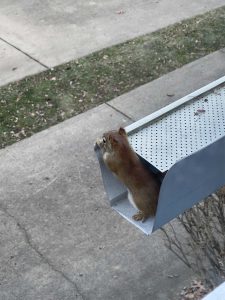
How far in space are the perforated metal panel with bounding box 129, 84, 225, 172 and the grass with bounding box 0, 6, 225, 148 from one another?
9.26 feet

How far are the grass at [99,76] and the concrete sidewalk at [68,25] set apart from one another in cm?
20

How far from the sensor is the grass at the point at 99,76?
5625 mm

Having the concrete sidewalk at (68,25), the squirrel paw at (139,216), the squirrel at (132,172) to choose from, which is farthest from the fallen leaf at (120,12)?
the squirrel paw at (139,216)

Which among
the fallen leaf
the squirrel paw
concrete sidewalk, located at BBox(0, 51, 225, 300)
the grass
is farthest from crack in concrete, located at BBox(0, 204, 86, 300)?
the fallen leaf

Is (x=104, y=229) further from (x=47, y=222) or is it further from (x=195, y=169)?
(x=195, y=169)

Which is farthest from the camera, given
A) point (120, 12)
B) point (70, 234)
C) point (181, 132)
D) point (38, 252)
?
point (120, 12)

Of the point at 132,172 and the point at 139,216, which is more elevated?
the point at 132,172

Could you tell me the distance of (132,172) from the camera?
2309 mm

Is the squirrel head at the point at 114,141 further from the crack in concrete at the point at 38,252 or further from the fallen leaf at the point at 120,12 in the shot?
the fallen leaf at the point at 120,12

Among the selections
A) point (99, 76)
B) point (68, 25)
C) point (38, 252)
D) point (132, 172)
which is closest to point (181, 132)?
point (132, 172)

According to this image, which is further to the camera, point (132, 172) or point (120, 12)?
point (120, 12)

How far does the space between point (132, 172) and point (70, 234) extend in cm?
207

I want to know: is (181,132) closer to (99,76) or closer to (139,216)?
(139,216)

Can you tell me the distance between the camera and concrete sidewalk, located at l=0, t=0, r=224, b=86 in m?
6.55
